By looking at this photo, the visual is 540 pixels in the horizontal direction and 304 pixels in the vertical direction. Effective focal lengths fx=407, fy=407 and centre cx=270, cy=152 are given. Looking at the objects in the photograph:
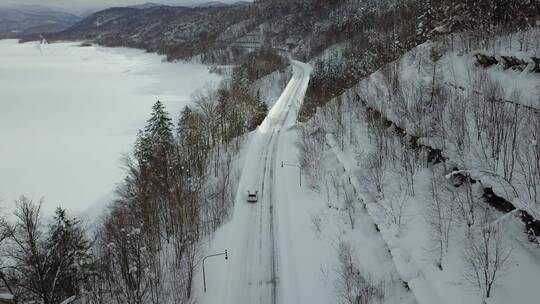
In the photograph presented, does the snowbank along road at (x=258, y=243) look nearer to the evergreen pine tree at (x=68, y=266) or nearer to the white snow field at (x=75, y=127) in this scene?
the evergreen pine tree at (x=68, y=266)

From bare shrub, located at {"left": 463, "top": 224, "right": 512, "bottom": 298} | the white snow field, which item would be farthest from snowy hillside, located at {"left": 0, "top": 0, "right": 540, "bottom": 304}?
the white snow field

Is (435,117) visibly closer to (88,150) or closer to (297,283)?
(297,283)

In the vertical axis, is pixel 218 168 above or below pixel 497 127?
below

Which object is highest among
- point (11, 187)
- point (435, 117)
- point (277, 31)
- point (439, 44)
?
point (277, 31)

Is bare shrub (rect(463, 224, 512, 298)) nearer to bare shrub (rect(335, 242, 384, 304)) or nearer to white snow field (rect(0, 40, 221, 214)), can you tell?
bare shrub (rect(335, 242, 384, 304))

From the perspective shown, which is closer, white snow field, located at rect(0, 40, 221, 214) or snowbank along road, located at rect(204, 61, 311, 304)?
snowbank along road, located at rect(204, 61, 311, 304)

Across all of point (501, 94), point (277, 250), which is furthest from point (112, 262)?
point (501, 94)

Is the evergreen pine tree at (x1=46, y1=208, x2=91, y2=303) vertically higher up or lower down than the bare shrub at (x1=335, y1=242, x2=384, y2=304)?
lower down
